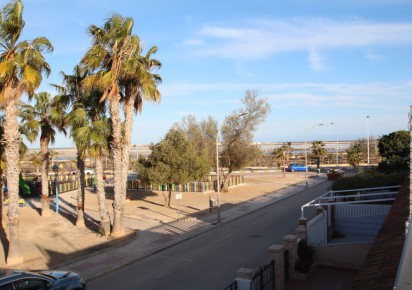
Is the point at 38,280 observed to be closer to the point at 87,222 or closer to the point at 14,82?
the point at 14,82

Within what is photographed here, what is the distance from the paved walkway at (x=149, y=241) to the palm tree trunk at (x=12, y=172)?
86.4 inches

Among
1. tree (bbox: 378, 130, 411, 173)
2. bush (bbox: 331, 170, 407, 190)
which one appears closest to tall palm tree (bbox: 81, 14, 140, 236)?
bush (bbox: 331, 170, 407, 190)

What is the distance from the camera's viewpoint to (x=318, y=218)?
16016mm

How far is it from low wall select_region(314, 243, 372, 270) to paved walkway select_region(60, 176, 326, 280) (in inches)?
302

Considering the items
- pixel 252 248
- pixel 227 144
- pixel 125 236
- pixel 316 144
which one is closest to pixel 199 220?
pixel 125 236

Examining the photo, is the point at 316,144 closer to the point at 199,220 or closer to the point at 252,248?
the point at 199,220

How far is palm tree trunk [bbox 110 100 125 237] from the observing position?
1992 cm

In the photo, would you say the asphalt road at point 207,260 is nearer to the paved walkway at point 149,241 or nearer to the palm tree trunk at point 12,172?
the paved walkway at point 149,241

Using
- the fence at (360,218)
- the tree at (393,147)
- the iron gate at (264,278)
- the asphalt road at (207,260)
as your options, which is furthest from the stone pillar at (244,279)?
the tree at (393,147)

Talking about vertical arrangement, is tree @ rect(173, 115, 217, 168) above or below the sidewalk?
above

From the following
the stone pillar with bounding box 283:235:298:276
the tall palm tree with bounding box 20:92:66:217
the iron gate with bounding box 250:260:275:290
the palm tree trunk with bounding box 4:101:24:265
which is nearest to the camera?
the iron gate with bounding box 250:260:275:290

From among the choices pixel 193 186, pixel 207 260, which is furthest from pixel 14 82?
pixel 193 186

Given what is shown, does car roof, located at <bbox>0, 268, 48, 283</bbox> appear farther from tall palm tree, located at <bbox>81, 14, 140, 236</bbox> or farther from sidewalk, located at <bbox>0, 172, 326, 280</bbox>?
tall palm tree, located at <bbox>81, 14, 140, 236</bbox>

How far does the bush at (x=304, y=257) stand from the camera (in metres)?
13.3
